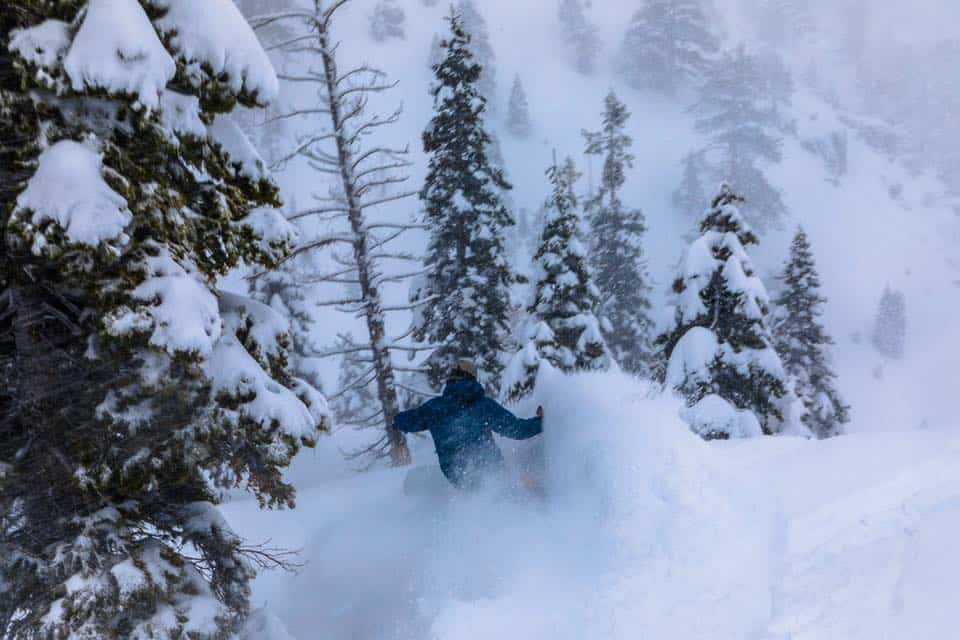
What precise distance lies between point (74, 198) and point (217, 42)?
4.88ft

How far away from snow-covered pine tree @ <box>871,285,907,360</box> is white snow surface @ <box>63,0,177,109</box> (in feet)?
261

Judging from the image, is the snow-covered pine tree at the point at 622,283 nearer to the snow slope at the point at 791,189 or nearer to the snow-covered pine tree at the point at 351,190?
the snow-covered pine tree at the point at 351,190

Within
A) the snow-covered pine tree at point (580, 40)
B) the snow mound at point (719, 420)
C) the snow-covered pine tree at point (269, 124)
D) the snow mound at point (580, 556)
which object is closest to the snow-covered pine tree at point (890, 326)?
the snow-covered pine tree at point (580, 40)

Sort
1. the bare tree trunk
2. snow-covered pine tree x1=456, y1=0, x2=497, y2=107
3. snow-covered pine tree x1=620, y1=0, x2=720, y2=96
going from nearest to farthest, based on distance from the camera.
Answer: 1. the bare tree trunk
2. snow-covered pine tree x1=456, y1=0, x2=497, y2=107
3. snow-covered pine tree x1=620, y1=0, x2=720, y2=96

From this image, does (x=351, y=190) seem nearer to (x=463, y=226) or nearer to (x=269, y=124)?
(x=463, y=226)

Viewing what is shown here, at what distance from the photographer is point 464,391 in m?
5.97

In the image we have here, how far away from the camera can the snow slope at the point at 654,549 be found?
13.6ft

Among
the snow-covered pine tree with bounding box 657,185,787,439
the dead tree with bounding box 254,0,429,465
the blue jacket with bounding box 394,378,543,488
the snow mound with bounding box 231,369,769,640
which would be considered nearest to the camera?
the snow mound with bounding box 231,369,769,640

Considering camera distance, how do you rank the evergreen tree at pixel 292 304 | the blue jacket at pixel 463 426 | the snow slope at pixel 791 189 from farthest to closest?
the snow slope at pixel 791 189 < the evergreen tree at pixel 292 304 < the blue jacket at pixel 463 426

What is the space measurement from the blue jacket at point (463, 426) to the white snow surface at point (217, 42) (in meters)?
3.50

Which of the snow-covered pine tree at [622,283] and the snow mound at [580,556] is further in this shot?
the snow-covered pine tree at [622,283]

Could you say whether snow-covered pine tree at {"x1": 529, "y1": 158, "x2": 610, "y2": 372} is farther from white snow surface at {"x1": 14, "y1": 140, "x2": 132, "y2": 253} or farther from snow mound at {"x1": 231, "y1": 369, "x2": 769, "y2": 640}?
white snow surface at {"x1": 14, "y1": 140, "x2": 132, "y2": 253}

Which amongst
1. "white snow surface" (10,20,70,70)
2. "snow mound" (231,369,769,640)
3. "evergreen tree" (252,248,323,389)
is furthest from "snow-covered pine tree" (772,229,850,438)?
"white snow surface" (10,20,70,70)

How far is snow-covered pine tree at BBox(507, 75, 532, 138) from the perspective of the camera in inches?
3137
